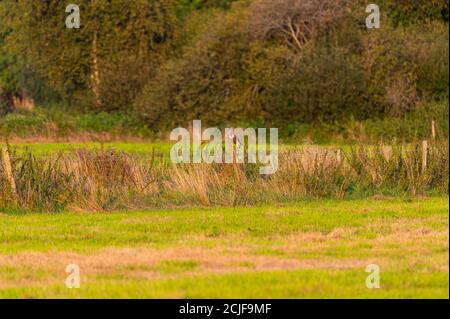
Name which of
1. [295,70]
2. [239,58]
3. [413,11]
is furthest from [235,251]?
[413,11]

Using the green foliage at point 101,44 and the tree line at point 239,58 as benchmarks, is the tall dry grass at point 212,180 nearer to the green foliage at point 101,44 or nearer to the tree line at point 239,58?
the tree line at point 239,58

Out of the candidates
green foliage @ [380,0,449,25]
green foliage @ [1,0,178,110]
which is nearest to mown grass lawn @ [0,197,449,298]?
green foliage @ [380,0,449,25]

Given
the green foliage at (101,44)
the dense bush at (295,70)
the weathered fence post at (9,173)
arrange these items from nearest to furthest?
the weathered fence post at (9,173) < the dense bush at (295,70) < the green foliage at (101,44)

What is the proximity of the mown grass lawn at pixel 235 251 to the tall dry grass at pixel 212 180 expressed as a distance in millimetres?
1142

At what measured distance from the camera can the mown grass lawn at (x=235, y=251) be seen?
13.3 meters

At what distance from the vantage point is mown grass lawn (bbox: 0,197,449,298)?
1330 cm

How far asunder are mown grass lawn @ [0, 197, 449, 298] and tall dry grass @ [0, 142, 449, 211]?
3.75 ft

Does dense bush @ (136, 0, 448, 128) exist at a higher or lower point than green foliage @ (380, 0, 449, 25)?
lower

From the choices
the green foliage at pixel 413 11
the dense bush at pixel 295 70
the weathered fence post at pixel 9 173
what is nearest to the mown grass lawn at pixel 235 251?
the weathered fence post at pixel 9 173

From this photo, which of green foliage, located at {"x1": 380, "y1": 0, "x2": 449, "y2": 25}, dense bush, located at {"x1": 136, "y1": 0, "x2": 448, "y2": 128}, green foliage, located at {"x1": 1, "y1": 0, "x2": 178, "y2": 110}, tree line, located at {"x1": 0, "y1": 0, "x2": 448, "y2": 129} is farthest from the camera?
green foliage, located at {"x1": 1, "y1": 0, "x2": 178, "y2": 110}

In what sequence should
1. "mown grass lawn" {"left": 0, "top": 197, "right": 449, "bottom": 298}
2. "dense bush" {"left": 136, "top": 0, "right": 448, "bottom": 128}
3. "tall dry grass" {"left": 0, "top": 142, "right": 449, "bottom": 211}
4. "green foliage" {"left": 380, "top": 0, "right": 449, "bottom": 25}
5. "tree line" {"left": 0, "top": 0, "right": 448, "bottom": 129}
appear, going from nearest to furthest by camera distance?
"mown grass lawn" {"left": 0, "top": 197, "right": 449, "bottom": 298} < "tall dry grass" {"left": 0, "top": 142, "right": 449, "bottom": 211} < "dense bush" {"left": 136, "top": 0, "right": 448, "bottom": 128} < "tree line" {"left": 0, "top": 0, "right": 448, "bottom": 129} < "green foliage" {"left": 380, "top": 0, "right": 449, "bottom": 25}

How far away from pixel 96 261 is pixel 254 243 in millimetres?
2770

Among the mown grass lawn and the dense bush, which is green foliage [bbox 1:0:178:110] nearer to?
the dense bush

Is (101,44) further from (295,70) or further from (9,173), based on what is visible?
(9,173)
